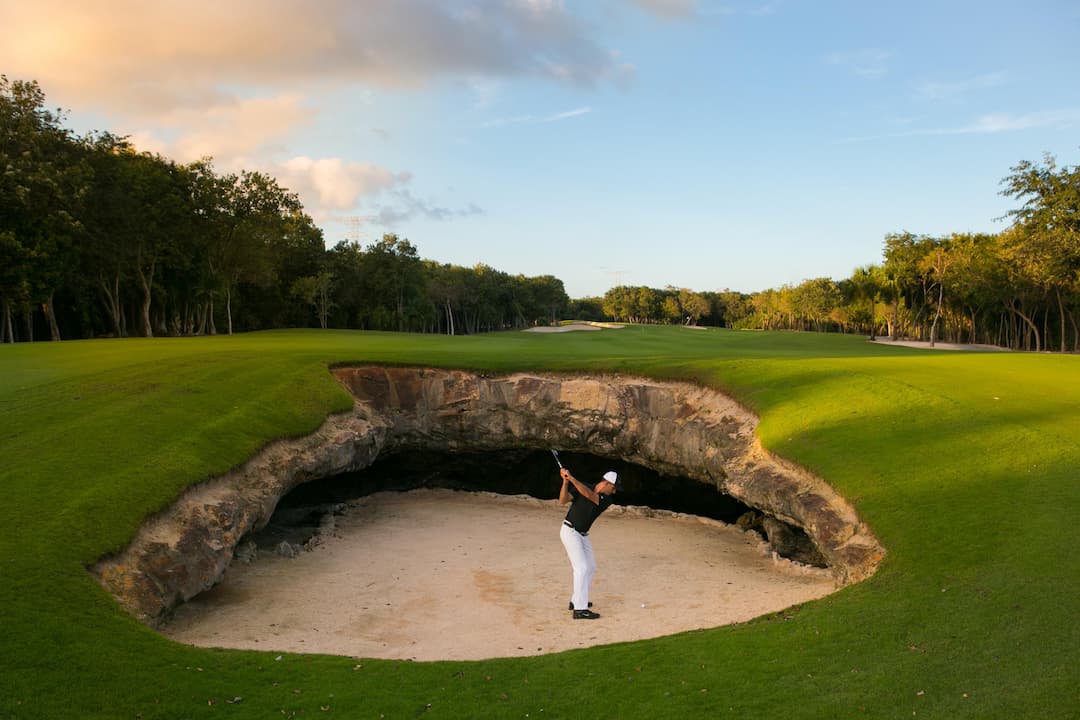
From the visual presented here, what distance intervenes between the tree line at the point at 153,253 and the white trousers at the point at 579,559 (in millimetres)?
41691

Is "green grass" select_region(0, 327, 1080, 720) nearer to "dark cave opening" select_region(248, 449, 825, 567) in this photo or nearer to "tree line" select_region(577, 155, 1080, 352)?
"dark cave opening" select_region(248, 449, 825, 567)

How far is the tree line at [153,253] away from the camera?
143 ft

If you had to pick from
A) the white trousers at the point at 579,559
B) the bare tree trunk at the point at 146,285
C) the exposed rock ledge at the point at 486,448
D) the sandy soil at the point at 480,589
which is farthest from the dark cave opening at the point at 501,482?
the bare tree trunk at the point at 146,285

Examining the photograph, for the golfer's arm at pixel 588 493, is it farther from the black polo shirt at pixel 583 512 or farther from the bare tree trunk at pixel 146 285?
the bare tree trunk at pixel 146 285

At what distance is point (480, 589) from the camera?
18484 millimetres

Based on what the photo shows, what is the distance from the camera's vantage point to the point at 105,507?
49.8 ft

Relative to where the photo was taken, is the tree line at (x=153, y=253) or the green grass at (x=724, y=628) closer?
the green grass at (x=724, y=628)

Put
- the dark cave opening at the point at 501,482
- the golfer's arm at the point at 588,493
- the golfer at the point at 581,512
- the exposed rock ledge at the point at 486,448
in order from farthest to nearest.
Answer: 1. the dark cave opening at the point at 501,482
2. the exposed rock ledge at the point at 486,448
3. the golfer at the point at 581,512
4. the golfer's arm at the point at 588,493

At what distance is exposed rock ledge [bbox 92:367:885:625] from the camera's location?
610 inches

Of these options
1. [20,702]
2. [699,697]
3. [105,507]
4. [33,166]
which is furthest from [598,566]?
[33,166]

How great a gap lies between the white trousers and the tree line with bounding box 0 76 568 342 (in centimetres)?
4169

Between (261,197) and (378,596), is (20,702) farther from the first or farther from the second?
(261,197)

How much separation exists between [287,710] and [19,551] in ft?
22.8

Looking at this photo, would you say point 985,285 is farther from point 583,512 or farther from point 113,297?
point 113,297
